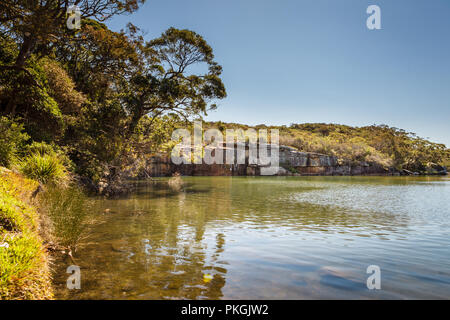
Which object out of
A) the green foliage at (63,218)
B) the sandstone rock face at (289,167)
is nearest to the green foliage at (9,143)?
the green foliage at (63,218)

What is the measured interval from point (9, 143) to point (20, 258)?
8663mm

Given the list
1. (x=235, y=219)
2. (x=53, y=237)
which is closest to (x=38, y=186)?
(x=53, y=237)

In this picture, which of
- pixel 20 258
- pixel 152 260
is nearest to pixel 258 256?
pixel 152 260

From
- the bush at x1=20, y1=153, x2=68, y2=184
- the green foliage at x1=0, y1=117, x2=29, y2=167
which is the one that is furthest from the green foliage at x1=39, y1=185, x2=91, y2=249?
the green foliage at x1=0, y1=117, x2=29, y2=167

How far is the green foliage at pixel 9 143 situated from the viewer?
30.0ft

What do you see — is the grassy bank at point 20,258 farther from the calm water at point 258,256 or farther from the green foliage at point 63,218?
the green foliage at point 63,218

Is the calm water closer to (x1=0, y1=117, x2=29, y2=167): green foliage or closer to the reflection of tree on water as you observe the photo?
the reflection of tree on water

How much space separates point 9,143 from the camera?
9.88 meters

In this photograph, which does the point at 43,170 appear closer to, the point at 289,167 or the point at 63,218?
the point at 63,218

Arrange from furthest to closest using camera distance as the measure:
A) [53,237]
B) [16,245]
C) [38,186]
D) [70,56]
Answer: [70,56] → [38,186] → [53,237] → [16,245]

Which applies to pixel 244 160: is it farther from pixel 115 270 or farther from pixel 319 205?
pixel 115 270

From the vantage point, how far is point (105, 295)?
3.86 m

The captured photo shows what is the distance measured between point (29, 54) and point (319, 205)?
16119mm

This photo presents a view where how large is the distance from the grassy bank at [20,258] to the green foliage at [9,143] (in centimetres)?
508
